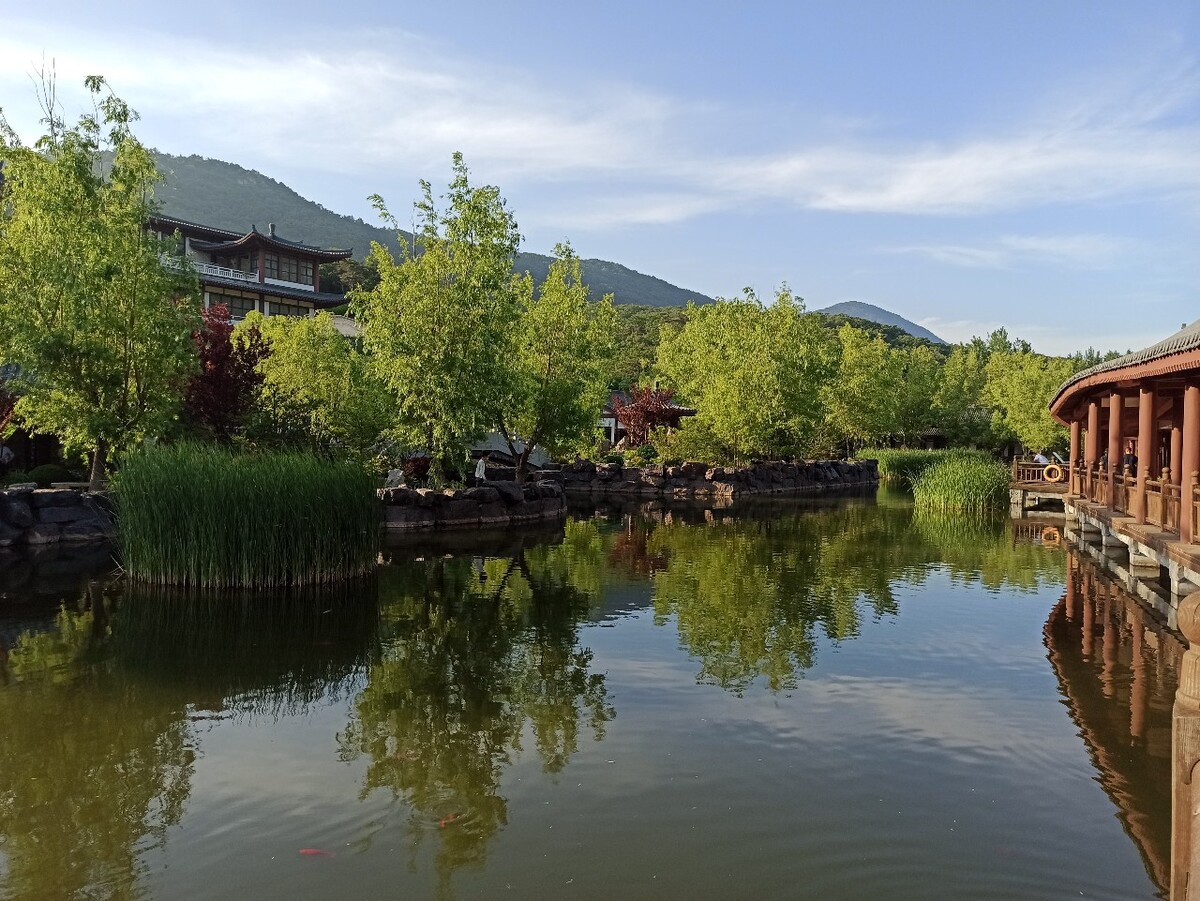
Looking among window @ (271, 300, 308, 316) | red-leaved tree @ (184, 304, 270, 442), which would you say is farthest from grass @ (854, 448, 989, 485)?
red-leaved tree @ (184, 304, 270, 442)

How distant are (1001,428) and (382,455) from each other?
37069 mm

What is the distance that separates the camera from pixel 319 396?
77.6 ft

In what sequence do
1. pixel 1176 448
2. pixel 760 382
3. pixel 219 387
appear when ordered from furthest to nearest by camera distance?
pixel 760 382 → pixel 219 387 → pixel 1176 448

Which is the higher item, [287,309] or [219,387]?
[287,309]

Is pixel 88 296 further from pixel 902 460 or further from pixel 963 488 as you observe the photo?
pixel 902 460

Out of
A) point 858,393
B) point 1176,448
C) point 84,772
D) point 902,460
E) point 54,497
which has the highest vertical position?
point 858,393

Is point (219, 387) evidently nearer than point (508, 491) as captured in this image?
Yes

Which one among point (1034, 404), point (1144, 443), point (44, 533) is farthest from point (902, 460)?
point (44, 533)

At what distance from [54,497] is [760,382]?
25.0m

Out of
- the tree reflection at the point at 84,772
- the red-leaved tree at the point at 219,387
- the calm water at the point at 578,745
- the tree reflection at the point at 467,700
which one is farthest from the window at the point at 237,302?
the tree reflection at the point at 84,772

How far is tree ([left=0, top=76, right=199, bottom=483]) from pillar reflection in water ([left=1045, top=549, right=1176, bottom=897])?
1471cm

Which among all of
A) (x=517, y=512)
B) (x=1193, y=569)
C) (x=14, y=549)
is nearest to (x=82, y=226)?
(x=14, y=549)

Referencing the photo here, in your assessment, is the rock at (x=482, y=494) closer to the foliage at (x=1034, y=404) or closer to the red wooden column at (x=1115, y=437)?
the red wooden column at (x=1115, y=437)

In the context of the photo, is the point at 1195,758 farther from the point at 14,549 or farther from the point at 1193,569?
the point at 14,549
